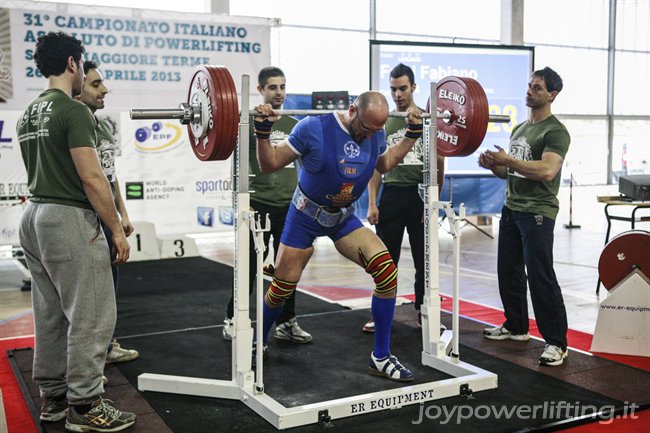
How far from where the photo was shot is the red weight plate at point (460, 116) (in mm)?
3629

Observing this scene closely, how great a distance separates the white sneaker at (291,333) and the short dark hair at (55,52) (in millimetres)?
2106

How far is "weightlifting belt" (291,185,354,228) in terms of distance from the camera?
3.43 meters

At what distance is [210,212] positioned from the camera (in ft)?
24.8

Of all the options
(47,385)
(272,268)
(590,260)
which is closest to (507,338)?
(272,268)

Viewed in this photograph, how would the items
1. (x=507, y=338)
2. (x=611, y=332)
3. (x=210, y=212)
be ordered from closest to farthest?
1. (x=611, y=332)
2. (x=507, y=338)
3. (x=210, y=212)

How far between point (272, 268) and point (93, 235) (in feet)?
3.44

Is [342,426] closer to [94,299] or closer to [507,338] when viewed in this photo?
[94,299]

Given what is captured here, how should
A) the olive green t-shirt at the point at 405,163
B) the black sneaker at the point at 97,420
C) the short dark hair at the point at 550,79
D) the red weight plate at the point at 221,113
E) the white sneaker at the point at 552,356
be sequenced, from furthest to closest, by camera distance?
the olive green t-shirt at the point at 405,163
the short dark hair at the point at 550,79
the white sneaker at the point at 552,356
the red weight plate at the point at 221,113
the black sneaker at the point at 97,420

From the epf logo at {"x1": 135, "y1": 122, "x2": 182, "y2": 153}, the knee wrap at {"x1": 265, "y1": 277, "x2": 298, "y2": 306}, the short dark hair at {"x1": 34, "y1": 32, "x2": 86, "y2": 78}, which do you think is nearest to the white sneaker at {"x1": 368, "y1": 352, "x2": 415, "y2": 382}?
the knee wrap at {"x1": 265, "y1": 277, "x2": 298, "y2": 306}

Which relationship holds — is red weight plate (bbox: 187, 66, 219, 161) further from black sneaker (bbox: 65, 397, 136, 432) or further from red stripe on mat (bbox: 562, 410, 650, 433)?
red stripe on mat (bbox: 562, 410, 650, 433)

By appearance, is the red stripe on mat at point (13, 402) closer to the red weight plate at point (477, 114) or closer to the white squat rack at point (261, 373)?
the white squat rack at point (261, 373)

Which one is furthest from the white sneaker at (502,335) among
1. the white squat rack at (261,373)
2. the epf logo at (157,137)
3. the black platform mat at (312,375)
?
the epf logo at (157,137)

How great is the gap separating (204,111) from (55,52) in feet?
2.17

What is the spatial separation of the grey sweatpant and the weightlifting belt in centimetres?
101
